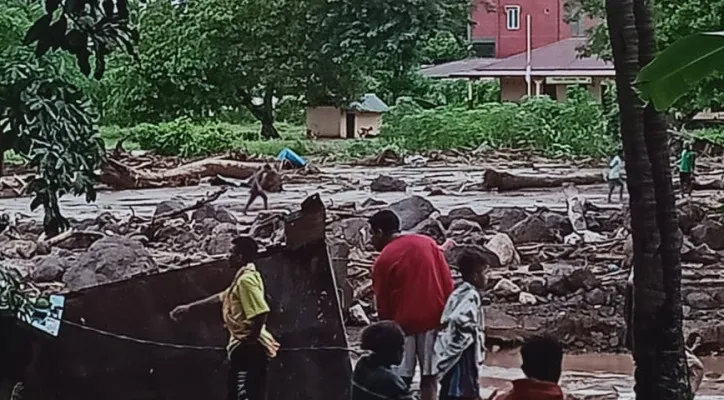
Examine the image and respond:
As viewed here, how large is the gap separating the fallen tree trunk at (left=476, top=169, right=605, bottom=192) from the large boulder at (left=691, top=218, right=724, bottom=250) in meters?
10.5

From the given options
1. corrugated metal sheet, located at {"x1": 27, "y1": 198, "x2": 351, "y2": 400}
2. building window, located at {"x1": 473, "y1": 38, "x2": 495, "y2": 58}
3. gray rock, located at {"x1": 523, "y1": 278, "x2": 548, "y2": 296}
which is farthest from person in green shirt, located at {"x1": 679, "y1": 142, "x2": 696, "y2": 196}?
building window, located at {"x1": 473, "y1": 38, "x2": 495, "y2": 58}

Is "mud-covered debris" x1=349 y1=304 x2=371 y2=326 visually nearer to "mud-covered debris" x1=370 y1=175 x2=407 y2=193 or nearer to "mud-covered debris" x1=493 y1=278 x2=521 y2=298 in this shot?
"mud-covered debris" x1=493 y1=278 x2=521 y2=298

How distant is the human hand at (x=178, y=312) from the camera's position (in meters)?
7.30

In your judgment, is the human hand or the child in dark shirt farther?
the human hand

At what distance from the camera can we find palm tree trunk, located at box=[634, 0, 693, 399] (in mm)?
6844

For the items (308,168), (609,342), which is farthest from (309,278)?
(308,168)

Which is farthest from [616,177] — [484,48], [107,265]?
[484,48]

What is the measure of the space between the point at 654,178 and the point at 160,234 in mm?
12121

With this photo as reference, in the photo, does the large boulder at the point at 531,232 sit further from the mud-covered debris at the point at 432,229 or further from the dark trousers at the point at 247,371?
the dark trousers at the point at 247,371

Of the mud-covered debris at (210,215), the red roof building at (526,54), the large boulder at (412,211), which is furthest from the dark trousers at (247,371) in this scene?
the red roof building at (526,54)

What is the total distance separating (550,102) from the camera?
42094 millimetres

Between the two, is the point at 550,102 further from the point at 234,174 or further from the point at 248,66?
the point at 234,174

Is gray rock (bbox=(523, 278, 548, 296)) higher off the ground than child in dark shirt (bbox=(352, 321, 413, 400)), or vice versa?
child in dark shirt (bbox=(352, 321, 413, 400))

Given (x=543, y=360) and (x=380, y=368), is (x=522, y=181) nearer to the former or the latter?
(x=380, y=368)
